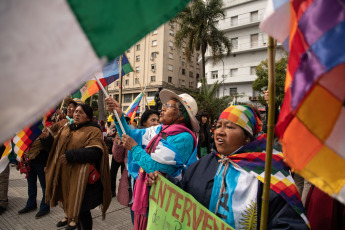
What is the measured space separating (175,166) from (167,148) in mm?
201

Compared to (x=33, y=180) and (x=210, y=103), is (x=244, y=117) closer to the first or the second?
(x=33, y=180)

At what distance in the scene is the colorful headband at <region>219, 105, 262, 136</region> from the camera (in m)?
1.82

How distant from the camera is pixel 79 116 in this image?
3.16m

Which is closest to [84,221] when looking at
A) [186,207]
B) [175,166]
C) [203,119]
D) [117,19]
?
[175,166]

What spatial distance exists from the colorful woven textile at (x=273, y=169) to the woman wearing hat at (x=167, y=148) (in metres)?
0.61

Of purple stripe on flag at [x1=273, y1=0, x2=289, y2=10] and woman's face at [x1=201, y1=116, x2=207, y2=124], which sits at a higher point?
purple stripe on flag at [x1=273, y1=0, x2=289, y2=10]

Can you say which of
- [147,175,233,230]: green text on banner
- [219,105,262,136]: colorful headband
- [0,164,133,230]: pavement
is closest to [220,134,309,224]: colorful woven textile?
[219,105,262,136]: colorful headband

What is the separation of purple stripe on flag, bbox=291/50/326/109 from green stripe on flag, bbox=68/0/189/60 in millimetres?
437

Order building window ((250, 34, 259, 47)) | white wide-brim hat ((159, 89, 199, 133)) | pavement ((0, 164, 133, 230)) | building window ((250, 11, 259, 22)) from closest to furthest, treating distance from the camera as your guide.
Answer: white wide-brim hat ((159, 89, 199, 133)) → pavement ((0, 164, 133, 230)) → building window ((250, 34, 259, 47)) → building window ((250, 11, 259, 22))

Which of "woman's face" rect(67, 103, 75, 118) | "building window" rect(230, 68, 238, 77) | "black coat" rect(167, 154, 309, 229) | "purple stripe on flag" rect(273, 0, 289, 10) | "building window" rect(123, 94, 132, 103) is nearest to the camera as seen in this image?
"purple stripe on flag" rect(273, 0, 289, 10)

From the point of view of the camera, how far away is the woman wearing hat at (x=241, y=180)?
145 cm

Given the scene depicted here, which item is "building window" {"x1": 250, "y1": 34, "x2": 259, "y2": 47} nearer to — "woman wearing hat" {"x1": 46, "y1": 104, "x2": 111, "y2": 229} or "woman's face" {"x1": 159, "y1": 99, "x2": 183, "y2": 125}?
"woman's face" {"x1": 159, "y1": 99, "x2": 183, "y2": 125}

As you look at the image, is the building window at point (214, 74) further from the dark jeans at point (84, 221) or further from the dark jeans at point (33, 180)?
the dark jeans at point (84, 221)

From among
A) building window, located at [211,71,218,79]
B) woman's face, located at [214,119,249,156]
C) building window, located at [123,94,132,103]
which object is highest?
building window, located at [211,71,218,79]
